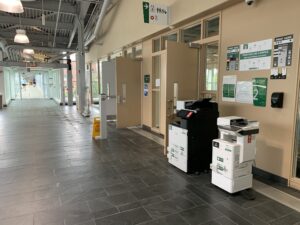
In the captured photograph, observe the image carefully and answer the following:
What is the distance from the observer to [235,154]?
277 centimetres

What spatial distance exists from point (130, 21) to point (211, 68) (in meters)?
3.66

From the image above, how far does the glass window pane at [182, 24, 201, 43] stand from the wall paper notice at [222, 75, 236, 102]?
136 cm

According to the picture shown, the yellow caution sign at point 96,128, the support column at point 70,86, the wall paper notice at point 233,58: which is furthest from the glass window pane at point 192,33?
the support column at point 70,86

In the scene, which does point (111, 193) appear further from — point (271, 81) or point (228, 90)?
point (271, 81)

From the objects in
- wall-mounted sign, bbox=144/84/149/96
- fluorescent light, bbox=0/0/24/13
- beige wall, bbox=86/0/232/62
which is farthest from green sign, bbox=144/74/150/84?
fluorescent light, bbox=0/0/24/13

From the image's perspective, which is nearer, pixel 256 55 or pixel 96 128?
pixel 256 55

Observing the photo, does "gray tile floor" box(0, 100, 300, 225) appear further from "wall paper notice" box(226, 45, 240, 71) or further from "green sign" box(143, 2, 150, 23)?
"green sign" box(143, 2, 150, 23)

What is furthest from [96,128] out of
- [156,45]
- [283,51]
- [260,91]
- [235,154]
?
[283,51]

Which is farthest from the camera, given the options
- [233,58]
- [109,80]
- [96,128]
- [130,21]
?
[109,80]

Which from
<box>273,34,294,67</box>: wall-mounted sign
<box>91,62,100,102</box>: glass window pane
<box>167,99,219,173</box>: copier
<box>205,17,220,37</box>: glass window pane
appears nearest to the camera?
<box>273,34,294,67</box>: wall-mounted sign

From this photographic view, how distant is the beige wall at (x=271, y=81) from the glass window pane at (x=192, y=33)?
0.98 m

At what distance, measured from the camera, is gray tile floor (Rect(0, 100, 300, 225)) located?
2.36 metres

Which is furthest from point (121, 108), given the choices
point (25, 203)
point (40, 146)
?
point (25, 203)

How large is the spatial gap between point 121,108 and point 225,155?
4503 millimetres
